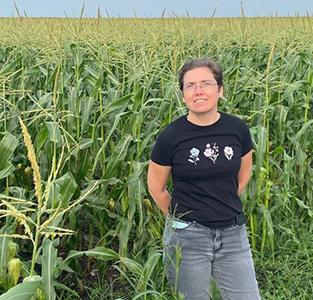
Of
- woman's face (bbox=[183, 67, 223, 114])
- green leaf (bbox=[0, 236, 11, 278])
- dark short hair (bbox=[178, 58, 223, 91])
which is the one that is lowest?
green leaf (bbox=[0, 236, 11, 278])

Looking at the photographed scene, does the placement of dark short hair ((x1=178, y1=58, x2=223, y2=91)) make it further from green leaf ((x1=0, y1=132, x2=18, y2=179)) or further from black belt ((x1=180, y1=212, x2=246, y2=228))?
green leaf ((x1=0, y1=132, x2=18, y2=179))

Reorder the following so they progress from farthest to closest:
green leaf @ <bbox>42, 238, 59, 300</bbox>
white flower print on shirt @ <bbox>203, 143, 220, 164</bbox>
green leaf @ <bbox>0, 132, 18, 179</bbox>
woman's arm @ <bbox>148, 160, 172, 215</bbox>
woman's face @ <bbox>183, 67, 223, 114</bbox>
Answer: green leaf @ <bbox>0, 132, 18, 179</bbox> → woman's arm @ <bbox>148, 160, 172, 215</bbox> → white flower print on shirt @ <bbox>203, 143, 220, 164</bbox> → woman's face @ <bbox>183, 67, 223, 114</bbox> → green leaf @ <bbox>42, 238, 59, 300</bbox>

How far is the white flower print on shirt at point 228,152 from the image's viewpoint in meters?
3.00

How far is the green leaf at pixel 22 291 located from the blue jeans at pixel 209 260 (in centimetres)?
102

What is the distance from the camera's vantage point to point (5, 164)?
3.35 metres

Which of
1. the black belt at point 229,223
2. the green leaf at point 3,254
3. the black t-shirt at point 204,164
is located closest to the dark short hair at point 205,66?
the black t-shirt at point 204,164

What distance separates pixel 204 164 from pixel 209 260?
50cm

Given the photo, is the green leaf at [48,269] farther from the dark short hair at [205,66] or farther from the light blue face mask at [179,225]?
the dark short hair at [205,66]

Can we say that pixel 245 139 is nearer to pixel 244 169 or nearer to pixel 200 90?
pixel 244 169

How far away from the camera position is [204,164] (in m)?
2.98

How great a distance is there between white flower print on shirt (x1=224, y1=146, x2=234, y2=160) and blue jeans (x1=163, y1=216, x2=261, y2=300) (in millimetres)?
360

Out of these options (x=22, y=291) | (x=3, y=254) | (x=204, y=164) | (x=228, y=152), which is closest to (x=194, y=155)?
(x=204, y=164)

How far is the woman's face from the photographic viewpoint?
287 centimetres

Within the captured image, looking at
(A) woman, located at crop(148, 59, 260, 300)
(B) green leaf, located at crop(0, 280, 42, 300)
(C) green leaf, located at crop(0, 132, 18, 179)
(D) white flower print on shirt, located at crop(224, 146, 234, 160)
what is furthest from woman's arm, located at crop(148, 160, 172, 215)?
(B) green leaf, located at crop(0, 280, 42, 300)
